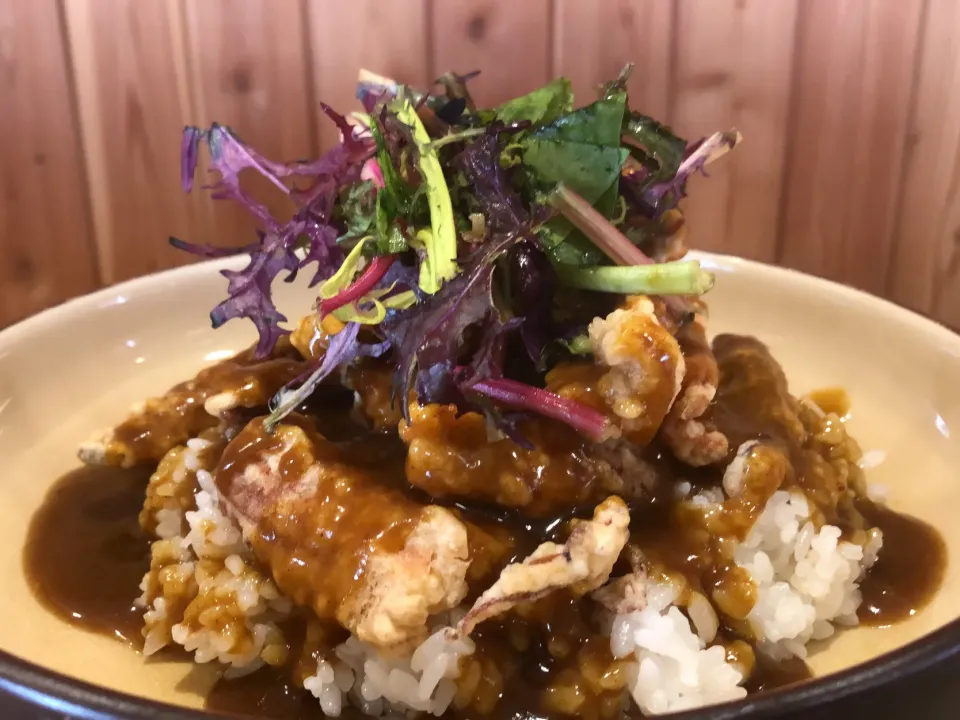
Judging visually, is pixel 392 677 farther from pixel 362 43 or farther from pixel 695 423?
pixel 362 43

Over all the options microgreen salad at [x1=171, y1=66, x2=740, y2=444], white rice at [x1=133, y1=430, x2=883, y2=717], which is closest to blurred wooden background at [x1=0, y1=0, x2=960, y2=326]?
microgreen salad at [x1=171, y1=66, x2=740, y2=444]

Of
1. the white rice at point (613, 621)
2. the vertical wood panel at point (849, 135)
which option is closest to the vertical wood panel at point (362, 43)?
the vertical wood panel at point (849, 135)

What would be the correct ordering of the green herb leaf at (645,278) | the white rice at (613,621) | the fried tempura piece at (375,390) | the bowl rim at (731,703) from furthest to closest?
the fried tempura piece at (375,390), the green herb leaf at (645,278), the white rice at (613,621), the bowl rim at (731,703)

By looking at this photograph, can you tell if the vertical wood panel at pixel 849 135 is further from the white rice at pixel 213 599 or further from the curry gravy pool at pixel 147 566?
the white rice at pixel 213 599

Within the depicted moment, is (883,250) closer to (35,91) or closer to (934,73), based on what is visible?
(934,73)

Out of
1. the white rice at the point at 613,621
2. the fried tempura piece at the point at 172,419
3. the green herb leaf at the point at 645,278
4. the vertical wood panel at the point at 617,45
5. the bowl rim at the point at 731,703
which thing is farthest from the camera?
the vertical wood panel at the point at 617,45

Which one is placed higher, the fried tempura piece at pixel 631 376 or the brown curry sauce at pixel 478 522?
the fried tempura piece at pixel 631 376
